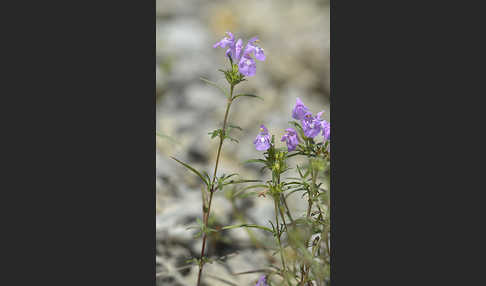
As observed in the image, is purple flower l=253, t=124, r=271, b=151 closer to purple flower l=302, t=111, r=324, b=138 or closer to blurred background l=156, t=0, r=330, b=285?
purple flower l=302, t=111, r=324, b=138

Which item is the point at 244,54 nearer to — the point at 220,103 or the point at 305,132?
the point at 305,132

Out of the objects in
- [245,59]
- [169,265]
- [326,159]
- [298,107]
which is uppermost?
[245,59]

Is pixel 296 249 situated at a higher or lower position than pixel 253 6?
lower

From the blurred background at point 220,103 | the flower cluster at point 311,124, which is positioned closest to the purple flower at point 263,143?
the flower cluster at point 311,124

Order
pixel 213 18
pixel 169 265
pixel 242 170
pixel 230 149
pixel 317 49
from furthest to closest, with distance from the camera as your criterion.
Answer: pixel 213 18, pixel 317 49, pixel 230 149, pixel 242 170, pixel 169 265

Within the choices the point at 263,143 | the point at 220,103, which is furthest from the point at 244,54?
the point at 220,103

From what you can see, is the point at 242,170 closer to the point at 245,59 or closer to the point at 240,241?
the point at 240,241

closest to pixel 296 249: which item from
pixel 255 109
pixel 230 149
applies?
pixel 230 149
